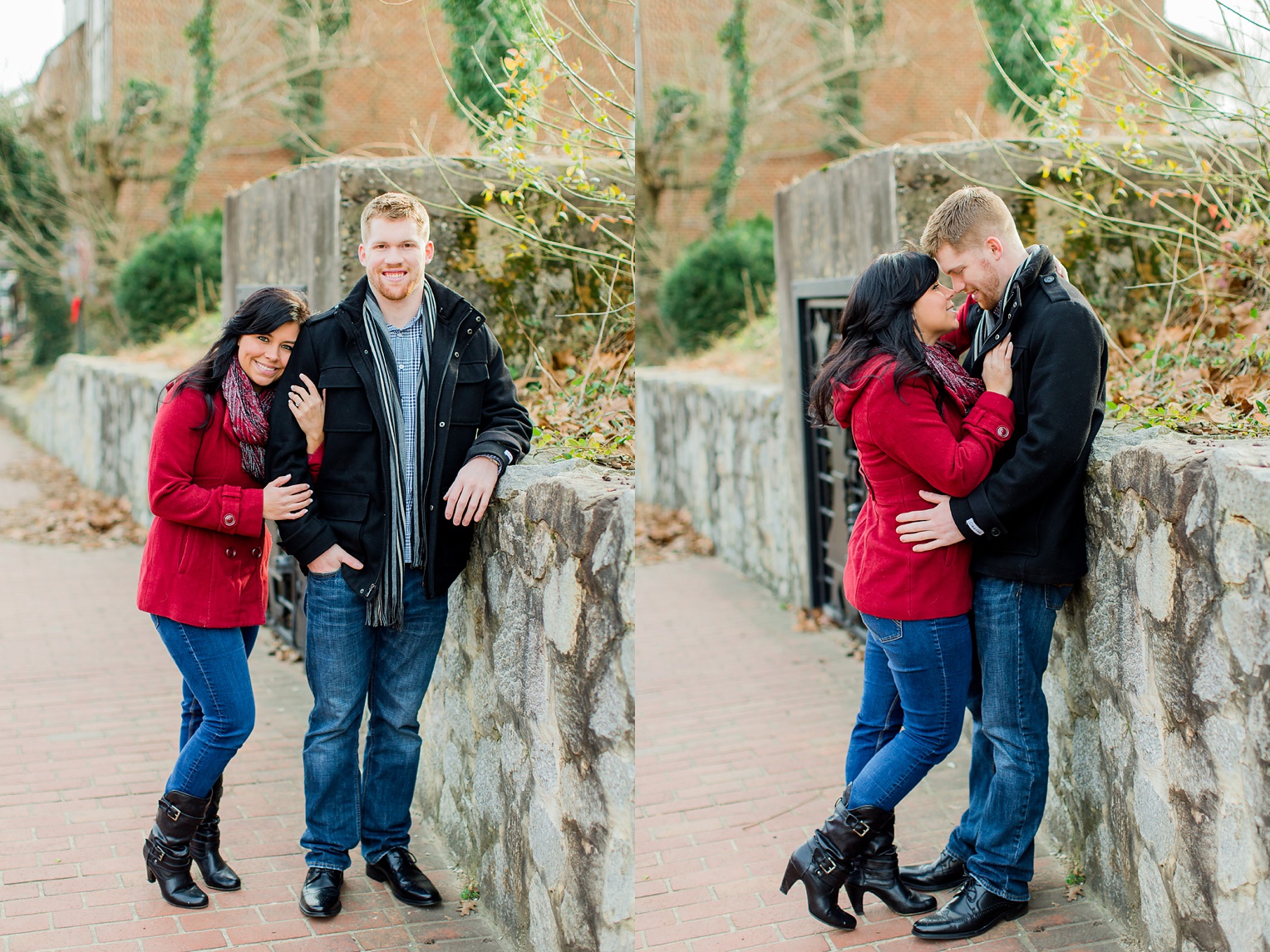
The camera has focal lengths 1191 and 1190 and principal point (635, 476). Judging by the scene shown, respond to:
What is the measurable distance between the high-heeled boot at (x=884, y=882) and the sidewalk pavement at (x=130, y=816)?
3.76ft

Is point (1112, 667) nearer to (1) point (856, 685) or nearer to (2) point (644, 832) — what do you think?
(2) point (644, 832)

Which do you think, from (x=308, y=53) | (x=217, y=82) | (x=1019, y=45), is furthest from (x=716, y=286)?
(x=217, y=82)

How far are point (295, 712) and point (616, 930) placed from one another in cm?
296

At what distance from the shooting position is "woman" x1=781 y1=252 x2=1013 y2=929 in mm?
3350

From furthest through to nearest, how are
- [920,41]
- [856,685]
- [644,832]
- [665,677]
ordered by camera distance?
1. [920,41]
2. [665,677]
3. [856,685]
4. [644,832]

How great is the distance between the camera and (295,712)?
5.61 metres

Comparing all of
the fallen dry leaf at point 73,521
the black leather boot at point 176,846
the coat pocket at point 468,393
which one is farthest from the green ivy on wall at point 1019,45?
the fallen dry leaf at point 73,521

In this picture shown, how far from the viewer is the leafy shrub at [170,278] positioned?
48.6 ft

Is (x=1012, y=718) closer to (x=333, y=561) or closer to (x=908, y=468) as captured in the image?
(x=908, y=468)

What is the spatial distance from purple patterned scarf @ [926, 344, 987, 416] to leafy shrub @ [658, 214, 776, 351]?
39.5ft

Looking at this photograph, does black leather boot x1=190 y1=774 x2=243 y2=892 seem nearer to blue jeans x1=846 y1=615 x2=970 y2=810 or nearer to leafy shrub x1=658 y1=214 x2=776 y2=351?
blue jeans x1=846 y1=615 x2=970 y2=810

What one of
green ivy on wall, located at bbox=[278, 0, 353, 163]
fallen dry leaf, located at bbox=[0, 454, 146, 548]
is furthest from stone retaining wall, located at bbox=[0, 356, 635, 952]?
green ivy on wall, located at bbox=[278, 0, 353, 163]

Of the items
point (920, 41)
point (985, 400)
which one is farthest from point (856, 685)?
point (920, 41)

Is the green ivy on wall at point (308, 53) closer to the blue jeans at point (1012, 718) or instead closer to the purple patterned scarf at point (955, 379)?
the purple patterned scarf at point (955, 379)
